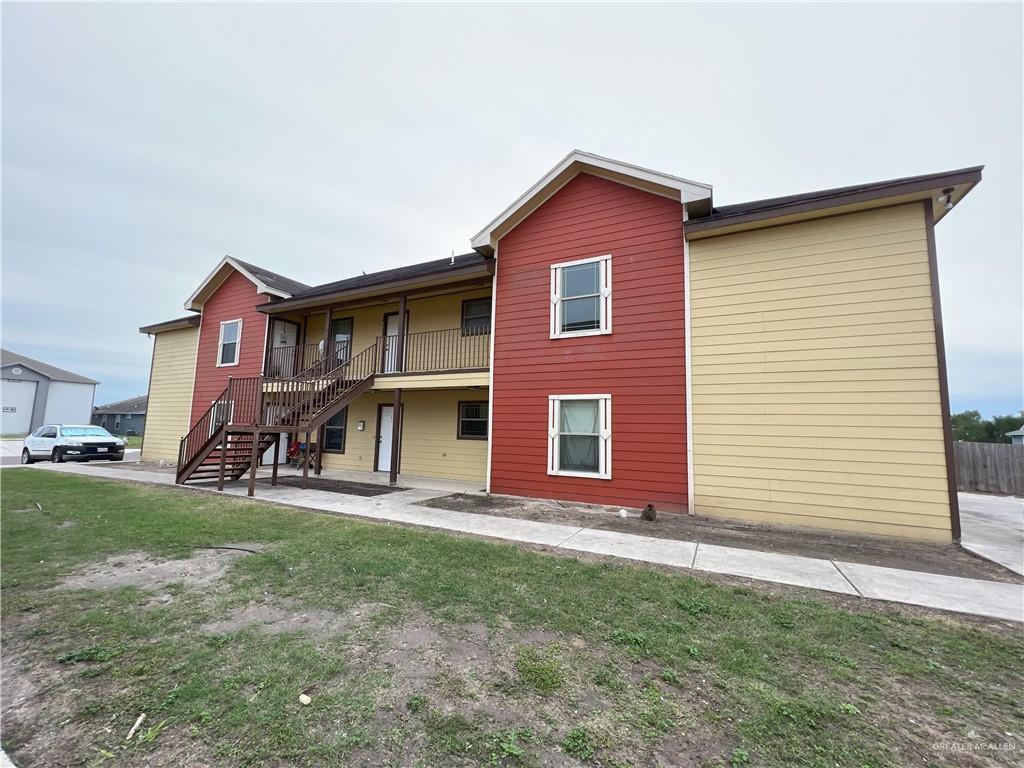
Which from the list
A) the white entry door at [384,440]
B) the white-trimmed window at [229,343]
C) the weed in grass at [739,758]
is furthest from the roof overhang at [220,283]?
the weed in grass at [739,758]

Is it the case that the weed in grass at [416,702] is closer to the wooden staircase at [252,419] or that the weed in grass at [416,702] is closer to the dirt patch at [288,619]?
the dirt patch at [288,619]

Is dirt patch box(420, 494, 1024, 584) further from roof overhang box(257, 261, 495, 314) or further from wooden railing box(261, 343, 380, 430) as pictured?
roof overhang box(257, 261, 495, 314)

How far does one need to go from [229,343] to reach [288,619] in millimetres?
14555

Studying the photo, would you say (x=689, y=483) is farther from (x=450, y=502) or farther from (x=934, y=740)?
(x=934, y=740)

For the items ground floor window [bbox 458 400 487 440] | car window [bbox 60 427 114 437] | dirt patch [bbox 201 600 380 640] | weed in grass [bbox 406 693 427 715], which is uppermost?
ground floor window [bbox 458 400 487 440]

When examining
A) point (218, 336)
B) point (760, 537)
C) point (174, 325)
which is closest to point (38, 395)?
point (174, 325)

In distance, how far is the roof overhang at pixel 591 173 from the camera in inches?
302

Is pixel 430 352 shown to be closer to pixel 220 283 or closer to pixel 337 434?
pixel 337 434

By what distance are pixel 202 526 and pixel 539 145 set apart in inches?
675

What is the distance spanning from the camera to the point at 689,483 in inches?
293

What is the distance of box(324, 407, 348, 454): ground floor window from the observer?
13.5 m

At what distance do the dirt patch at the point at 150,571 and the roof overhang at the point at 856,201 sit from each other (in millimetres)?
8796

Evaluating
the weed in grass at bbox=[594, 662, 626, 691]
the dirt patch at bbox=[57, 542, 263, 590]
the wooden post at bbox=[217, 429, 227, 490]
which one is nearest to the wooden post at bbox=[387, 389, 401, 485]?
the wooden post at bbox=[217, 429, 227, 490]

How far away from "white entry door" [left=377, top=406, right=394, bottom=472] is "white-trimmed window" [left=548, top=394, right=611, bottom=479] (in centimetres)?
606
